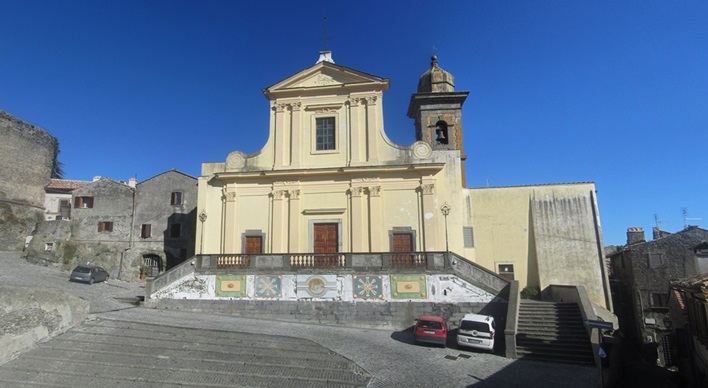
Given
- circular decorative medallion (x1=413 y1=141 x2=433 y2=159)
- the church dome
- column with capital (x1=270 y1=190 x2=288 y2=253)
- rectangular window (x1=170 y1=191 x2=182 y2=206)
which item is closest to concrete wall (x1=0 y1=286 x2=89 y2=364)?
column with capital (x1=270 y1=190 x2=288 y2=253)

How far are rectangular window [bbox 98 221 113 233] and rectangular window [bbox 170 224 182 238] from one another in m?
4.66

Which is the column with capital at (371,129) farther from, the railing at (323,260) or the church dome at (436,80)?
the railing at (323,260)

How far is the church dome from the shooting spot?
24.5 metres

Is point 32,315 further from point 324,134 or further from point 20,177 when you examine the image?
point 20,177

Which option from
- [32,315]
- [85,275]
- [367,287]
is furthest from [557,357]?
[85,275]

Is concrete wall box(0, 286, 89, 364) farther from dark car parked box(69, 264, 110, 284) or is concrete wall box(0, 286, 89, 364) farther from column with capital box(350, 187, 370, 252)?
column with capital box(350, 187, 370, 252)

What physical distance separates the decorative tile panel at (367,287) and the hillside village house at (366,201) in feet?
10.8

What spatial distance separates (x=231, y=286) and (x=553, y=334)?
13.6 metres

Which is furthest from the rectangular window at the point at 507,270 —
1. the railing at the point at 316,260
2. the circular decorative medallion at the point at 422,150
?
the railing at the point at 316,260

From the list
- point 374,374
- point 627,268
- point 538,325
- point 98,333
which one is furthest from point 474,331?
point 627,268

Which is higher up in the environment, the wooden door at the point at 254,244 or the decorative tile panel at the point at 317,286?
the wooden door at the point at 254,244

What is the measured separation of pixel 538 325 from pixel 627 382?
7878 mm

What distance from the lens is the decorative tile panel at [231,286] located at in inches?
706

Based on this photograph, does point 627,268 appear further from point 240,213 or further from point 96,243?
point 96,243
